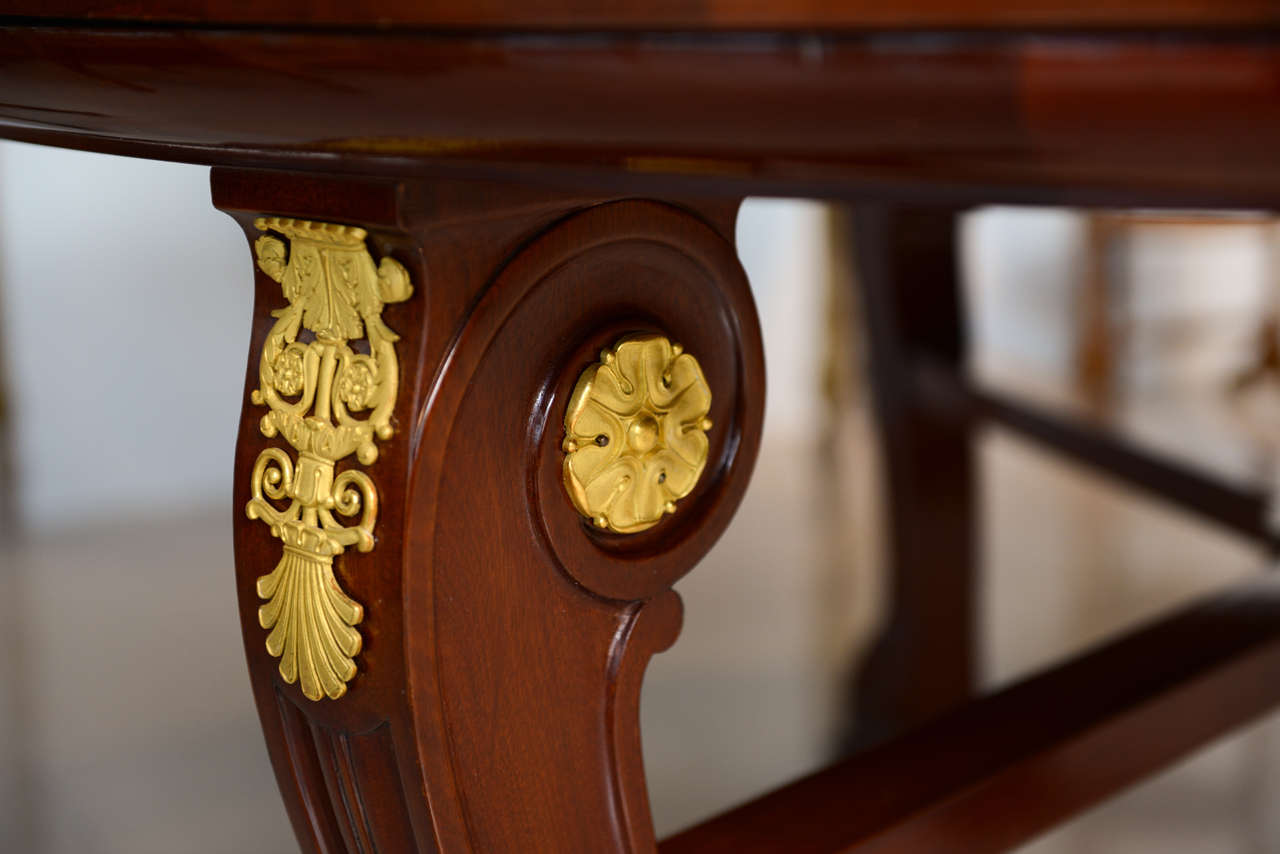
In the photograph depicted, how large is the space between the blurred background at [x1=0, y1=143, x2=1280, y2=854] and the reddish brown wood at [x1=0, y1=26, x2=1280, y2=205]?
0.05m

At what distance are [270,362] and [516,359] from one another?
1.9 inches

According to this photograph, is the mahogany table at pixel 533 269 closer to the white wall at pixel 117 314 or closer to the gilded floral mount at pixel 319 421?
the gilded floral mount at pixel 319 421

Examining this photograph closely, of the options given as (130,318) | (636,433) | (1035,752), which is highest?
(130,318)

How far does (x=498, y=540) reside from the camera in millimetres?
282

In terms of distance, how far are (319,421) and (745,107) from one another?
0.13m

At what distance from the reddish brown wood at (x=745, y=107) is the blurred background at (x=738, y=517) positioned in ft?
0.17

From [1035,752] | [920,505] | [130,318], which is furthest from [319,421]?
[130,318]

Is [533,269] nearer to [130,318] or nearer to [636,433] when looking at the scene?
[636,433]

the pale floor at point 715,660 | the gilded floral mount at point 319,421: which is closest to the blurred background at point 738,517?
the pale floor at point 715,660

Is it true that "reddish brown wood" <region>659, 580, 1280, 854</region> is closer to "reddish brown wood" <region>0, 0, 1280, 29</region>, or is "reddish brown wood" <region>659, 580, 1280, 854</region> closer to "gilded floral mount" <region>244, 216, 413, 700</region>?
"gilded floral mount" <region>244, 216, 413, 700</region>

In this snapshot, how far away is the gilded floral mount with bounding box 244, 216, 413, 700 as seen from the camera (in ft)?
0.86

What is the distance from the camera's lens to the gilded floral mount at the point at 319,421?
0.86ft

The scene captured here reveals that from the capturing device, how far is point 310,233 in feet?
0.87

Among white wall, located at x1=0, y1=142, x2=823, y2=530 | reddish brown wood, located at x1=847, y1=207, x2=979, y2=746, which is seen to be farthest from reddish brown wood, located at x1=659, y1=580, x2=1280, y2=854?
white wall, located at x1=0, y1=142, x2=823, y2=530
